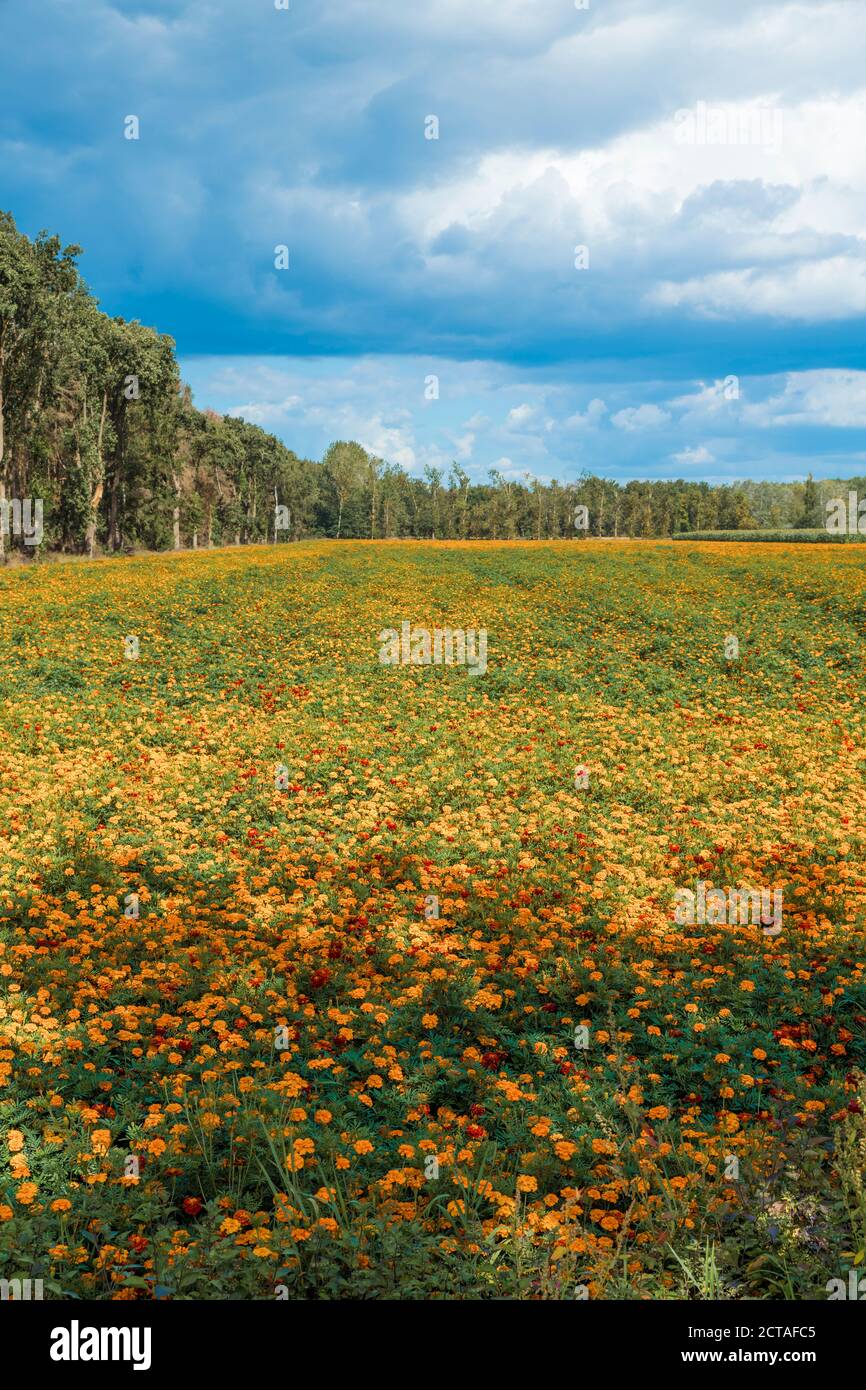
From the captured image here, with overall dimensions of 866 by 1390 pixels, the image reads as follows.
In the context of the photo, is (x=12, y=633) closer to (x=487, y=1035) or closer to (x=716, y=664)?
(x=716, y=664)

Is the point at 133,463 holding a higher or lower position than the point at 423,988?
higher

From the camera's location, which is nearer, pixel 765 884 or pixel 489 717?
pixel 765 884

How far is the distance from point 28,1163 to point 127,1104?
76 centimetres

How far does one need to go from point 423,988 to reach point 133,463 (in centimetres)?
6987

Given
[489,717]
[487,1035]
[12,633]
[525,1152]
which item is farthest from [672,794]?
[12,633]

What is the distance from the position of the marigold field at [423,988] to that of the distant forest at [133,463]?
1354cm

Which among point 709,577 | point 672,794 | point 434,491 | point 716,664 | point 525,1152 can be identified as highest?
point 434,491

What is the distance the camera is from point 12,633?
72.3ft

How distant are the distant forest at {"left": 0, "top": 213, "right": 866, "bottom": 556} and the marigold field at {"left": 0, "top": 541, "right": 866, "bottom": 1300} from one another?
13543 mm

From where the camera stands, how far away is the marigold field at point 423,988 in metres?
4.61

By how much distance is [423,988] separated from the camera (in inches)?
301

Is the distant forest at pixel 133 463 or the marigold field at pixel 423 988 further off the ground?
the distant forest at pixel 133 463

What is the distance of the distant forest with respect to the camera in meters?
46.6

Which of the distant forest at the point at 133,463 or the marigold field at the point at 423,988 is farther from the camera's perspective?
the distant forest at the point at 133,463
